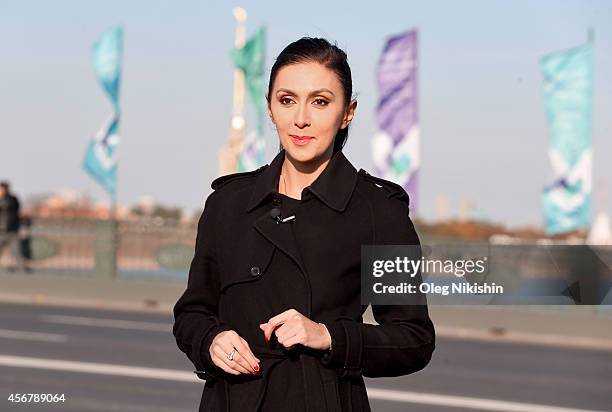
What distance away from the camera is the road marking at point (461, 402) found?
36.5 ft

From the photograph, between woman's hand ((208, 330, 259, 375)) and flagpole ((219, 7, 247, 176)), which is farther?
flagpole ((219, 7, 247, 176))

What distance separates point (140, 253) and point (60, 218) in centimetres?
168

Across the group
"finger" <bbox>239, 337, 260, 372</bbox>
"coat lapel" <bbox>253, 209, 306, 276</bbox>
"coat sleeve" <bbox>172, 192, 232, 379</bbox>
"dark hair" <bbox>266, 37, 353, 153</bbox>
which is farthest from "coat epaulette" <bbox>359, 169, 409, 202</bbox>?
"finger" <bbox>239, 337, 260, 372</bbox>

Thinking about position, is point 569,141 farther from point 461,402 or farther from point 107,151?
point 461,402

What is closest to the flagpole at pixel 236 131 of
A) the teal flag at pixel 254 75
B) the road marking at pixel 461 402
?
the teal flag at pixel 254 75

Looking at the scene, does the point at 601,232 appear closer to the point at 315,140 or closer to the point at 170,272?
the point at 170,272

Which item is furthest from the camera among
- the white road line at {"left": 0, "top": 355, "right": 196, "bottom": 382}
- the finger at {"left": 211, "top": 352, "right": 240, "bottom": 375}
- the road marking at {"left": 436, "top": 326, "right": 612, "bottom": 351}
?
the road marking at {"left": 436, "top": 326, "right": 612, "bottom": 351}

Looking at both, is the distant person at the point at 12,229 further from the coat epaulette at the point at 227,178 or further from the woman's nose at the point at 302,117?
the woman's nose at the point at 302,117

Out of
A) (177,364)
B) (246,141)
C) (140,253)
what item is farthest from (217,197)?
(246,141)

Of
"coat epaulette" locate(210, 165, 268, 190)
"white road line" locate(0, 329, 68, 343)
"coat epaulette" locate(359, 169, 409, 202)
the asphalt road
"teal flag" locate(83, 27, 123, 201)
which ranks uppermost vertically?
"teal flag" locate(83, 27, 123, 201)

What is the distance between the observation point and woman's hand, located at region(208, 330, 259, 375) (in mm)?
2930

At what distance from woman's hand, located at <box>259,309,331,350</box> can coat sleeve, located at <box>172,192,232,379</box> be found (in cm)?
23

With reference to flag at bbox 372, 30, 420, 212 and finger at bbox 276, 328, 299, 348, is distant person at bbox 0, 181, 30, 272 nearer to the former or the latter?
flag at bbox 372, 30, 420, 212

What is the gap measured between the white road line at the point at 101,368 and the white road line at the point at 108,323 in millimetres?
4430
